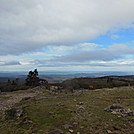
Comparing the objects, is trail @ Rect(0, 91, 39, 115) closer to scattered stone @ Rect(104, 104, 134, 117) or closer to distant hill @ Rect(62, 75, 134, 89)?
scattered stone @ Rect(104, 104, 134, 117)

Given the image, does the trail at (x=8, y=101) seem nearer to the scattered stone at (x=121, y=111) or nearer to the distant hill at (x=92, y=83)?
the scattered stone at (x=121, y=111)

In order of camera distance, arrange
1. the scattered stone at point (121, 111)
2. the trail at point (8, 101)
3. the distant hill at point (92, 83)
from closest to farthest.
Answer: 1. the scattered stone at point (121, 111)
2. the trail at point (8, 101)
3. the distant hill at point (92, 83)

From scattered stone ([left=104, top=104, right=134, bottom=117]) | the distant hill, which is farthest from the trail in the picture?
the distant hill

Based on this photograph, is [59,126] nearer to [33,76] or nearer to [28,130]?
[28,130]

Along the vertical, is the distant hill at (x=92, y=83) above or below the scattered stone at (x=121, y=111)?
below

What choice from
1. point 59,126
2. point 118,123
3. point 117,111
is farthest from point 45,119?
point 117,111

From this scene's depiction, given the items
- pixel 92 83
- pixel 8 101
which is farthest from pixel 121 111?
pixel 92 83

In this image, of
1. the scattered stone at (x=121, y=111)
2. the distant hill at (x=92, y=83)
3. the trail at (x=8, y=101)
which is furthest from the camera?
the distant hill at (x=92, y=83)

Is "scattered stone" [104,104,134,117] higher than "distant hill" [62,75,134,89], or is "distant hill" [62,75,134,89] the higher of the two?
"scattered stone" [104,104,134,117]

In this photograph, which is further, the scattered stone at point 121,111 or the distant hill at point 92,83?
the distant hill at point 92,83

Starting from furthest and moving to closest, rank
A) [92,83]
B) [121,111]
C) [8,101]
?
1. [92,83]
2. [8,101]
3. [121,111]

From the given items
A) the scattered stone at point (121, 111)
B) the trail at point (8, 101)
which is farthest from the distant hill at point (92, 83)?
the scattered stone at point (121, 111)

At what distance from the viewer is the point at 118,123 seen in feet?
34.7

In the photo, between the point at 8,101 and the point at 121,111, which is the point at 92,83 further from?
the point at 121,111
